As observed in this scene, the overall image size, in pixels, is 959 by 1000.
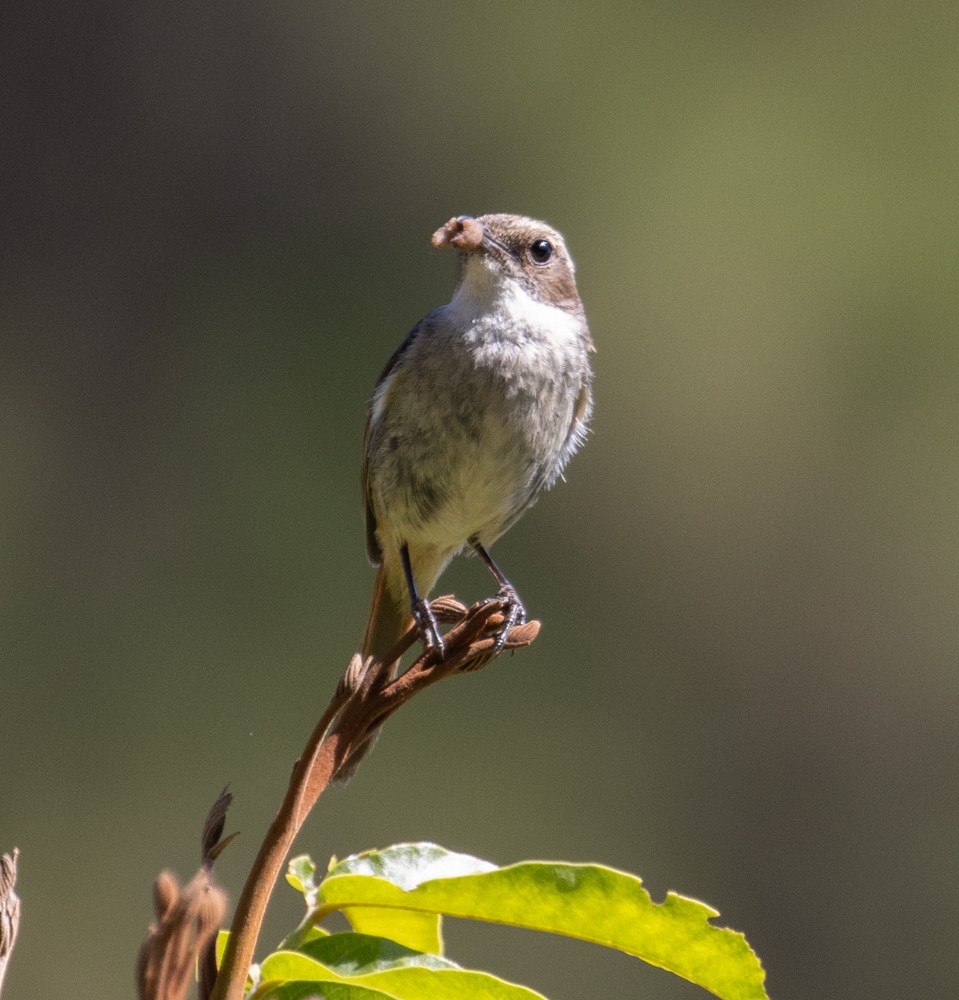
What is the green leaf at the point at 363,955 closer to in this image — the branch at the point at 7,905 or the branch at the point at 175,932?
A: the branch at the point at 7,905

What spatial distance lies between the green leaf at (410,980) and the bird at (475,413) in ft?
7.78

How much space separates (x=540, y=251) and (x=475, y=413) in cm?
64

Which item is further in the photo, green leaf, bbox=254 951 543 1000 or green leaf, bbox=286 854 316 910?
green leaf, bbox=286 854 316 910

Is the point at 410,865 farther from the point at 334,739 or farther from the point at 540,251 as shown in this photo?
the point at 540,251

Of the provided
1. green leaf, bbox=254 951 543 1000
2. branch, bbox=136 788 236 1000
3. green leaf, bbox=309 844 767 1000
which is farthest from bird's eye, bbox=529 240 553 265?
branch, bbox=136 788 236 1000

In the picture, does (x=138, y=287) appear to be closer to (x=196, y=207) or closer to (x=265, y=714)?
(x=196, y=207)

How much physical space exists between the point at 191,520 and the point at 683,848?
193 inches

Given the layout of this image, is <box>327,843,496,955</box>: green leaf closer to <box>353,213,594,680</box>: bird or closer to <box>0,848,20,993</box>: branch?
<box>0,848,20,993</box>: branch

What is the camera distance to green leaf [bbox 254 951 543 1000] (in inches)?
59.4

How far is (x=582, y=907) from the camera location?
5.60 feet

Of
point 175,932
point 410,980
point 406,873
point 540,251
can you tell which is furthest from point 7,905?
point 540,251

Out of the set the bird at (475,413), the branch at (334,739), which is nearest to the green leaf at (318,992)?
the branch at (334,739)

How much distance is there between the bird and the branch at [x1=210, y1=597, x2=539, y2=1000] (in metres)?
2.13

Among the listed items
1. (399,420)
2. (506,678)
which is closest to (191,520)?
(506,678)
